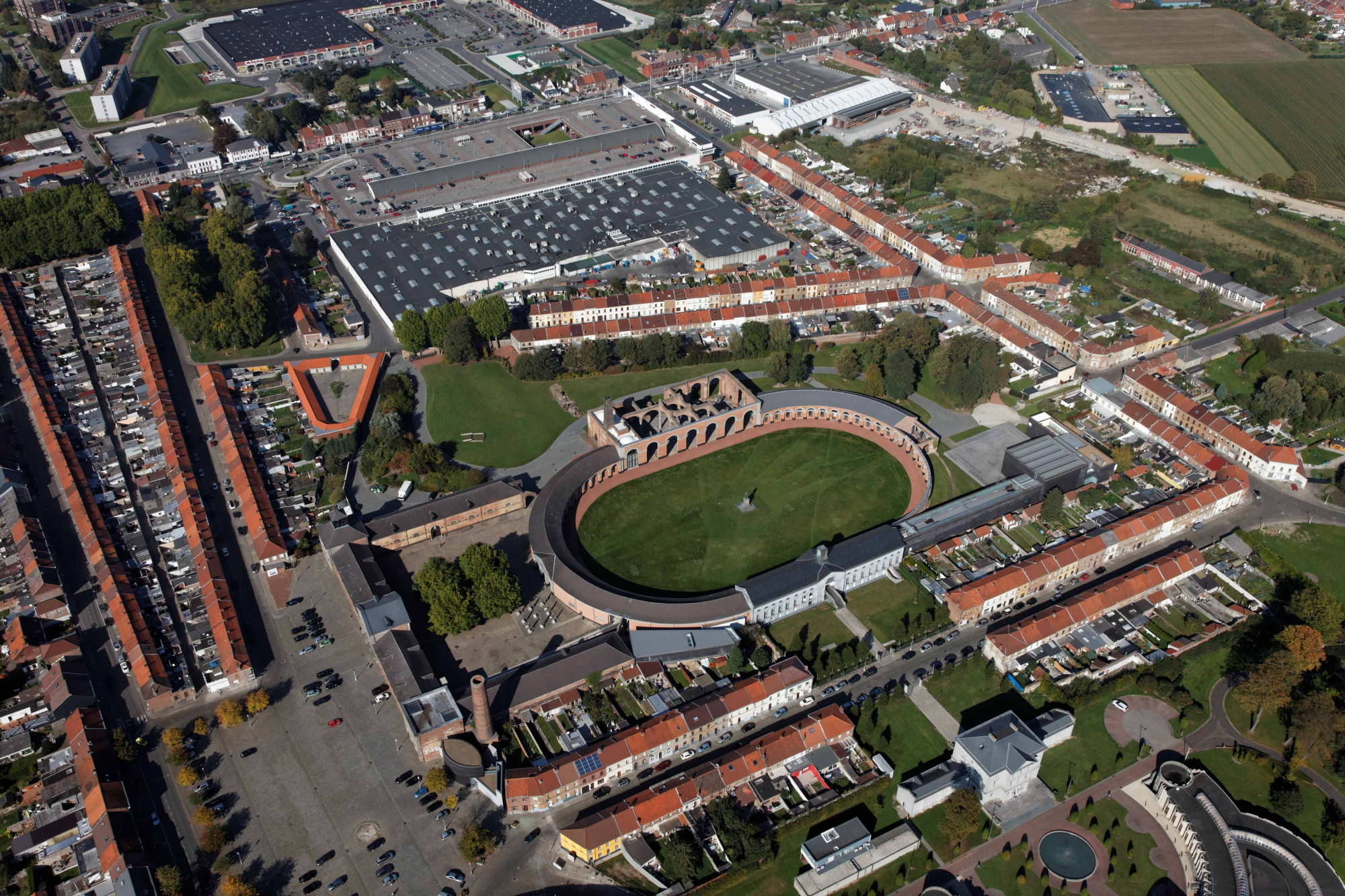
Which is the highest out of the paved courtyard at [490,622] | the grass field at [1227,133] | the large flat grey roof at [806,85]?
the grass field at [1227,133]

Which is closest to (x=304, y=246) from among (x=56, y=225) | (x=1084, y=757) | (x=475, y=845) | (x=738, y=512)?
(x=56, y=225)

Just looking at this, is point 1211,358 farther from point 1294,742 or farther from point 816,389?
point 1294,742

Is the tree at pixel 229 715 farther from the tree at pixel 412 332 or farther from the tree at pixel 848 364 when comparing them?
the tree at pixel 848 364

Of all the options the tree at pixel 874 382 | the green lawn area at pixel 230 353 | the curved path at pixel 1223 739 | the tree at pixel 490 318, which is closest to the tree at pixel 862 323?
the tree at pixel 874 382

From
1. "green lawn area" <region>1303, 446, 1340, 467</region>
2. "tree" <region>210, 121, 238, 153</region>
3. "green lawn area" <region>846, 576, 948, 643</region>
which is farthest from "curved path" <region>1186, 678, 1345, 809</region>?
"tree" <region>210, 121, 238, 153</region>

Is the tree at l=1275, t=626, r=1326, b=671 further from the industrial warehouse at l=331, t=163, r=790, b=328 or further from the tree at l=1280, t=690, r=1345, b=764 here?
the industrial warehouse at l=331, t=163, r=790, b=328

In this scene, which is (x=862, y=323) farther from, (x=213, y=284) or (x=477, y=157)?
(x=213, y=284)
